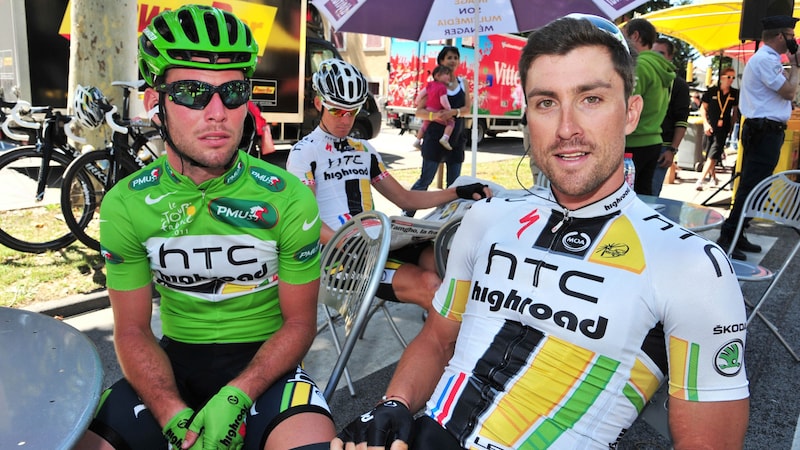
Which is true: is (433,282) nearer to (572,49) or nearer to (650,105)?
(572,49)

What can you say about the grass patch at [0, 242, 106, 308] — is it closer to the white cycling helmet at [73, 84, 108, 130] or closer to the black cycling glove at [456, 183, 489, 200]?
the white cycling helmet at [73, 84, 108, 130]

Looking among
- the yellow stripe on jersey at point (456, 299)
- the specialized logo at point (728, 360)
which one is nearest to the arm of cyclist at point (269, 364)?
the yellow stripe on jersey at point (456, 299)

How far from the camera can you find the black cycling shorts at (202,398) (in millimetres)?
1675

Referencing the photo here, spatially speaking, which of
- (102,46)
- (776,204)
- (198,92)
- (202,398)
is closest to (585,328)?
(202,398)

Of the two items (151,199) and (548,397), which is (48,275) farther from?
(548,397)

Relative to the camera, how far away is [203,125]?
1956mm

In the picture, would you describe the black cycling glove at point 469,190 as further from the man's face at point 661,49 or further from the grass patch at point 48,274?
the man's face at point 661,49

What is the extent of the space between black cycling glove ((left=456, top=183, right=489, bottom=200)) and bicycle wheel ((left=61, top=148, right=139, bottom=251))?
365 centimetres

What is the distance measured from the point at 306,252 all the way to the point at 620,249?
103cm

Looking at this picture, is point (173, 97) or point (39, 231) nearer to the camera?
point (173, 97)

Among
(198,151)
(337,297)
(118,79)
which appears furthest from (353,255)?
(118,79)

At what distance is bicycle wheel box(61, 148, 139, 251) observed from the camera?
5164 millimetres

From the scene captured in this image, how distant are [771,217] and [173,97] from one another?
13.7 ft

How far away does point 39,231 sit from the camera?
18.6 feet
